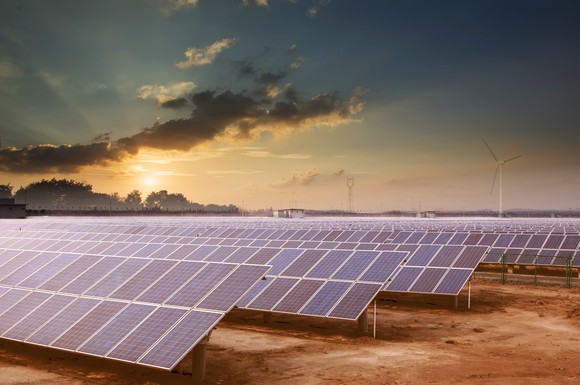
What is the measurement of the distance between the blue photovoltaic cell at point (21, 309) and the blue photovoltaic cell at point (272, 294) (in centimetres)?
767

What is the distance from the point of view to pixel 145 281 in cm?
1608

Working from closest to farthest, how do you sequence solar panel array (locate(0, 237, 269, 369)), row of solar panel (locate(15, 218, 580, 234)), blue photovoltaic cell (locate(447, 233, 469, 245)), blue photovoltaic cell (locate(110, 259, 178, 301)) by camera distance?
solar panel array (locate(0, 237, 269, 369))
blue photovoltaic cell (locate(110, 259, 178, 301))
blue photovoltaic cell (locate(447, 233, 469, 245))
row of solar panel (locate(15, 218, 580, 234))

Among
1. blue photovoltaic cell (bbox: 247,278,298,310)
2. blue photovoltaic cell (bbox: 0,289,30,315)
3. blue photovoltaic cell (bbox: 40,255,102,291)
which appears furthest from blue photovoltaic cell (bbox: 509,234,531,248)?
blue photovoltaic cell (bbox: 0,289,30,315)

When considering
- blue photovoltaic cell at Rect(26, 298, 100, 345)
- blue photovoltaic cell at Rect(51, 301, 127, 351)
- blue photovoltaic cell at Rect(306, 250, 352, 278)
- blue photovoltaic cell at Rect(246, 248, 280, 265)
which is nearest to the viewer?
blue photovoltaic cell at Rect(51, 301, 127, 351)

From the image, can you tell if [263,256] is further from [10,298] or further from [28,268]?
[10,298]

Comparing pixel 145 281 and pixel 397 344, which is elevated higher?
pixel 145 281

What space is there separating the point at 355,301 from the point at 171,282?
7.14 m

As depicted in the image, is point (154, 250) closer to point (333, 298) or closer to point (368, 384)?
point (333, 298)

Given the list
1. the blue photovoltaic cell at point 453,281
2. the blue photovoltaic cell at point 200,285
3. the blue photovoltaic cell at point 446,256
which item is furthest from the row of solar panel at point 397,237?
the blue photovoltaic cell at point 200,285

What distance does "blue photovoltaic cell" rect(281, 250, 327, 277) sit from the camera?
22.8 meters

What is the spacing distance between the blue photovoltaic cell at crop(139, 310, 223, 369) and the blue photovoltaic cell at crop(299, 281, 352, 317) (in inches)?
259

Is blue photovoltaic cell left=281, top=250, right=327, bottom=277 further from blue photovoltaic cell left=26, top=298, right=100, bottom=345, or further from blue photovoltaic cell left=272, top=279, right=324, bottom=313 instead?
blue photovoltaic cell left=26, top=298, right=100, bottom=345

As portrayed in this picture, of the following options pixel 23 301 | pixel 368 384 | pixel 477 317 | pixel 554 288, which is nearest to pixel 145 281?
pixel 23 301

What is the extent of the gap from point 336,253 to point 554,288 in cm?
2071
